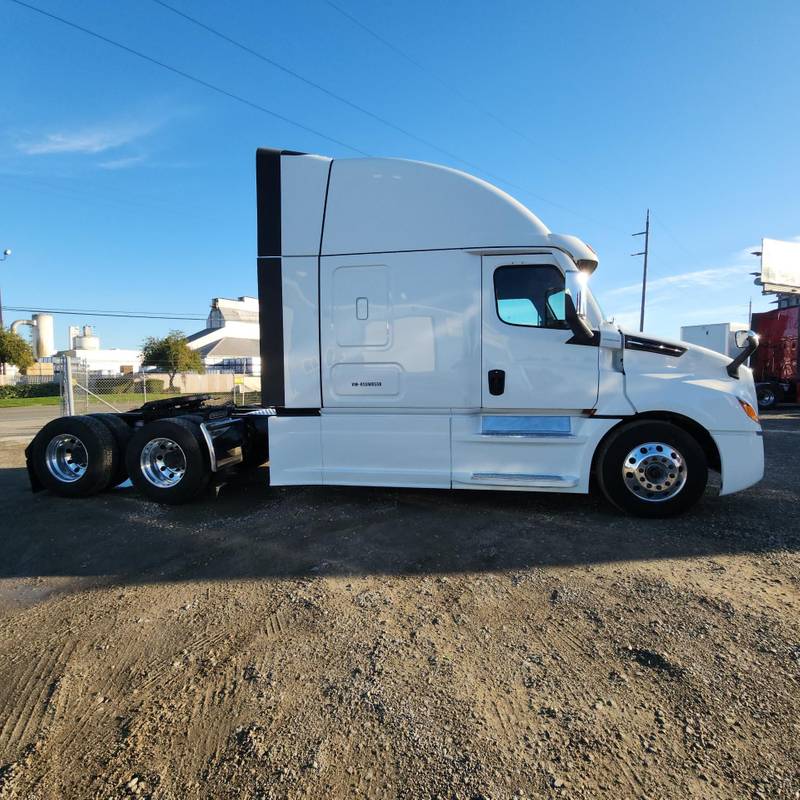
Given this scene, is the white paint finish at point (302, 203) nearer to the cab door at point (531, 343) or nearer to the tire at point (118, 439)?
the cab door at point (531, 343)

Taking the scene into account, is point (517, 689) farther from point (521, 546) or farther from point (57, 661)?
point (57, 661)

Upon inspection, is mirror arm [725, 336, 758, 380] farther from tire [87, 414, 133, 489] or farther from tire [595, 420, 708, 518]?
tire [87, 414, 133, 489]

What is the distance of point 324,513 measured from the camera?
4.96 meters

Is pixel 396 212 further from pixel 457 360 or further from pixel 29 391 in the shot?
pixel 29 391

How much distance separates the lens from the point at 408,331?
15.6 feet

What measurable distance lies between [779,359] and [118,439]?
793 inches

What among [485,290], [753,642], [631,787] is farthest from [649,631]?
[485,290]

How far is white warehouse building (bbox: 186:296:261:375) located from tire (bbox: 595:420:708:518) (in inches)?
2710

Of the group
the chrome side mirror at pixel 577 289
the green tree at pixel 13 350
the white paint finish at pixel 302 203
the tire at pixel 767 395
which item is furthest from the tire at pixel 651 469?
the green tree at pixel 13 350

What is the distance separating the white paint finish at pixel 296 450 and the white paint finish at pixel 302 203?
1.77m

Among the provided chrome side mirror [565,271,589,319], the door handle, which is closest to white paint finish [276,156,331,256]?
the door handle

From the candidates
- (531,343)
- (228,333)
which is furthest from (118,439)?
(228,333)

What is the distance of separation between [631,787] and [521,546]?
2.29 m

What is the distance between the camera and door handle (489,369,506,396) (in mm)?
4668
